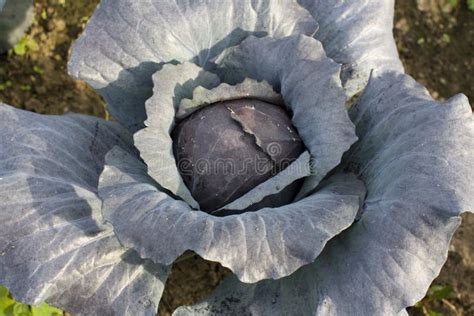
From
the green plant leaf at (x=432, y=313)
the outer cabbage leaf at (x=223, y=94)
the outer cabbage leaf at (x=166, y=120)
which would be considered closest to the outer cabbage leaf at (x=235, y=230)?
the outer cabbage leaf at (x=166, y=120)

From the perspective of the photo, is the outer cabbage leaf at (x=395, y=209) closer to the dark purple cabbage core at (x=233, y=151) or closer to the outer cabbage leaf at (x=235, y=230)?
the outer cabbage leaf at (x=235, y=230)

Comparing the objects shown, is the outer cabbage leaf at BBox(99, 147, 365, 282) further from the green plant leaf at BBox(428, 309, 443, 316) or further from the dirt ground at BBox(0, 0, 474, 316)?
the green plant leaf at BBox(428, 309, 443, 316)

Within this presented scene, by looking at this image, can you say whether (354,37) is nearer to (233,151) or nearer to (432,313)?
(233,151)

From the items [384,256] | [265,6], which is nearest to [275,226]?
[384,256]

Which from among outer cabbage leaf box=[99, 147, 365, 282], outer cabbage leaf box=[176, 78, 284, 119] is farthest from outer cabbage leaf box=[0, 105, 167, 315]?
outer cabbage leaf box=[176, 78, 284, 119]

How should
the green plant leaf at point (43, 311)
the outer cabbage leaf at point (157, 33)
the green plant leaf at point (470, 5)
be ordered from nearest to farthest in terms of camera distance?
the outer cabbage leaf at point (157, 33) → the green plant leaf at point (43, 311) → the green plant leaf at point (470, 5)

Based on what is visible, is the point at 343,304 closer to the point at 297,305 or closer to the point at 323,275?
the point at 323,275

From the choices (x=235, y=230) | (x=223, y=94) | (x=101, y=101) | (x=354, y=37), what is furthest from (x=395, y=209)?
(x=101, y=101)
